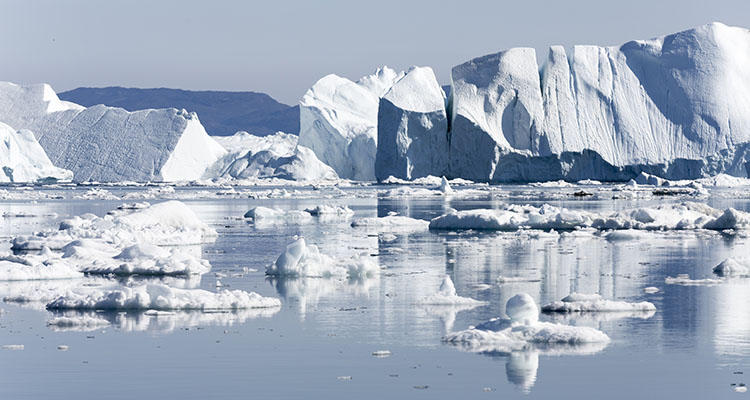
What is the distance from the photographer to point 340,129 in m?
51.4

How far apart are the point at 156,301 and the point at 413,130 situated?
3543cm

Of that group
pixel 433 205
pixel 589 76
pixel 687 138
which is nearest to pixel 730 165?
pixel 687 138

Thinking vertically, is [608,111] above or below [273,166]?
above

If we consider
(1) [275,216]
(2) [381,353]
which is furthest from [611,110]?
(2) [381,353]

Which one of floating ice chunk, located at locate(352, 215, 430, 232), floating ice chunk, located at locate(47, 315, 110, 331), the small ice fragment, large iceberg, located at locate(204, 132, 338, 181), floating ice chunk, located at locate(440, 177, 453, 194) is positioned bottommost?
the small ice fragment

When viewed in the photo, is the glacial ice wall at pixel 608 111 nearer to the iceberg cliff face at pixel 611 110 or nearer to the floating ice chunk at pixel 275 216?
the iceberg cliff face at pixel 611 110

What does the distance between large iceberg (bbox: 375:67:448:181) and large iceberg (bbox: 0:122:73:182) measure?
1502 cm

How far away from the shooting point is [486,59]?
4397cm

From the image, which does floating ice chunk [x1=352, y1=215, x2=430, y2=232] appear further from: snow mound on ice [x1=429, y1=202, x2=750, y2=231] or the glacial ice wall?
the glacial ice wall

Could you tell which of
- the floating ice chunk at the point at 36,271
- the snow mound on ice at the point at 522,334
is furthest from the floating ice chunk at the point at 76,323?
the floating ice chunk at the point at 36,271

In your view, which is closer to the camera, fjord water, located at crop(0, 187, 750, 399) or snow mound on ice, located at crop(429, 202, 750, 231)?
fjord water, located at crop(0, 187, 750, 399)

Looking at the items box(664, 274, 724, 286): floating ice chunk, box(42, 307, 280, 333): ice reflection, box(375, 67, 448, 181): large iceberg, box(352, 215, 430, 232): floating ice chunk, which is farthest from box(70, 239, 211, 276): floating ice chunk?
box(375, 67, 448, 181): large iceberg

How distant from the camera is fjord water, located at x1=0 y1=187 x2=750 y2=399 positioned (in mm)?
5797

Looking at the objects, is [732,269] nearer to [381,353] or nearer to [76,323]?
[381,353]
